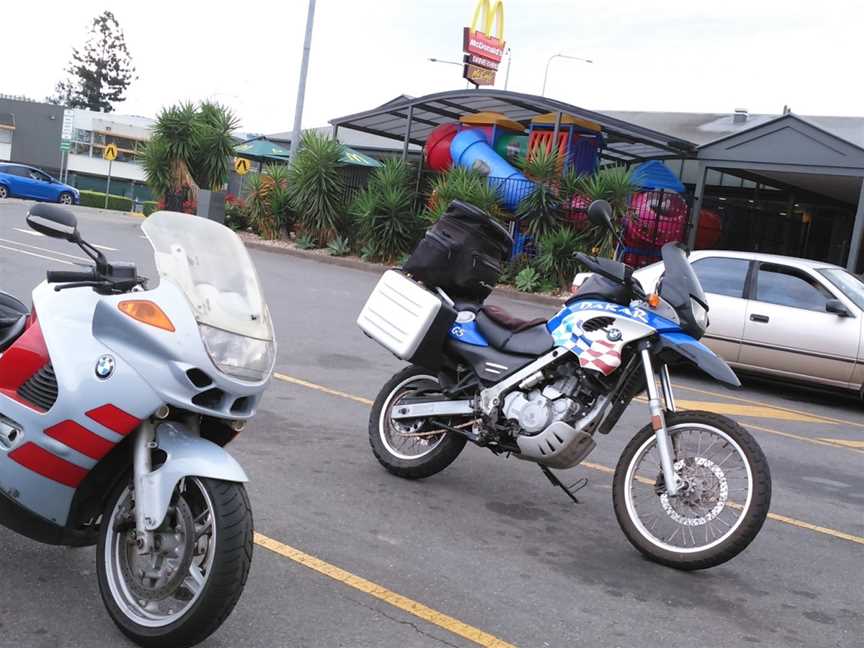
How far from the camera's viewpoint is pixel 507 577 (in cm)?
425

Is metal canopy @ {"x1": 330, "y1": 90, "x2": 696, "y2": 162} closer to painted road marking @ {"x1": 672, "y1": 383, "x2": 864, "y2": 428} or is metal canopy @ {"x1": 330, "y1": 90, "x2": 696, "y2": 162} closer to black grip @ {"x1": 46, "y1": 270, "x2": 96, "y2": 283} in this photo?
painted road marking @ {"x1": 672, "y1": 383, "x2": 864, "y2": 428}

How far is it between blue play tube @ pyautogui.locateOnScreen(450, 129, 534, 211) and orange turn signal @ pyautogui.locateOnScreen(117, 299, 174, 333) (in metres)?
17.8

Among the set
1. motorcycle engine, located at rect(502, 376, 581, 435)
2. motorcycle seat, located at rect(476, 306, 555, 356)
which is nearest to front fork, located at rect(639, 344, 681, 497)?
motorcycle engine, located at rect(502, 376, 581, 435)

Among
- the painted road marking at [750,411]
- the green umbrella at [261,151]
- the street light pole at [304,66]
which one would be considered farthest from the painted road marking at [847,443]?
the green umbrella at [261,151]

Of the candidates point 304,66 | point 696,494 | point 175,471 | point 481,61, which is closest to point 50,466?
point 175,471

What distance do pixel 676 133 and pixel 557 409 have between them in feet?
72.4

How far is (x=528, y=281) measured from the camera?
64.1ft

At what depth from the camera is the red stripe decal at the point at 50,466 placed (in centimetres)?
324

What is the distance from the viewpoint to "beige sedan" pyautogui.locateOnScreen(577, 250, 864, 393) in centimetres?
1003

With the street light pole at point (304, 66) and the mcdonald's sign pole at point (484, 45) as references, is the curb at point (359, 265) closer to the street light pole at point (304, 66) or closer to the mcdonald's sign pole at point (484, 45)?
the street light pole at point (304, 66)

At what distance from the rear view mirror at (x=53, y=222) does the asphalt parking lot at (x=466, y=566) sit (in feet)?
4.41

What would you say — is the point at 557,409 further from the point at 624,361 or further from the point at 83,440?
the point at 83,440

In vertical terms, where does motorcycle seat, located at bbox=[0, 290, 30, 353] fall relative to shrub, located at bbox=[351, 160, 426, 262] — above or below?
below

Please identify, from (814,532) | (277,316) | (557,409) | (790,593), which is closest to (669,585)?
(790,593)
